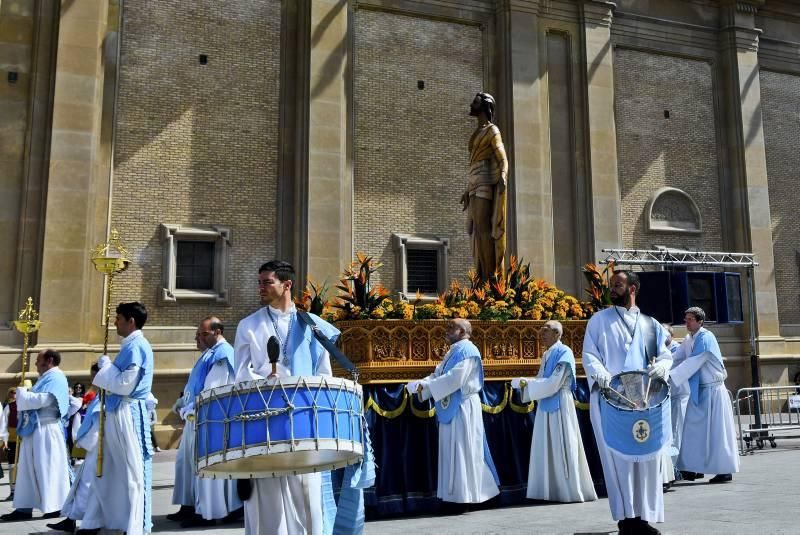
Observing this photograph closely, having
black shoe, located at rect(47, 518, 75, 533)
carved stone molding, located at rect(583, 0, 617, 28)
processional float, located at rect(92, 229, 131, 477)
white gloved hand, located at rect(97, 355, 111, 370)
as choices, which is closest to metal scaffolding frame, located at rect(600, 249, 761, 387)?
carved stone molding, located at rect(583, 0, 617, 28)

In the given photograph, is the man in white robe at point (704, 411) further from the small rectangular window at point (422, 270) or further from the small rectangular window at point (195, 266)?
the small rectangular window at point (195, 266)

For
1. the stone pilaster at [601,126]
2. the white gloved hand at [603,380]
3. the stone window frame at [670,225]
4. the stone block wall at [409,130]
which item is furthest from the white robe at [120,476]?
the stone window frame at [670,225]

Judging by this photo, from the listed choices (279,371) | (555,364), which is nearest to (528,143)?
(555,364)

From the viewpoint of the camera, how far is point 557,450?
8.73m

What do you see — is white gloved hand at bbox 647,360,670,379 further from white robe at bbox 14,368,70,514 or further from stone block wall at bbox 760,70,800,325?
stone block wall at bbox 760,70,800,325

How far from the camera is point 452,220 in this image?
20.5m

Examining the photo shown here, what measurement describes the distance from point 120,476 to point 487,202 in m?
6.14

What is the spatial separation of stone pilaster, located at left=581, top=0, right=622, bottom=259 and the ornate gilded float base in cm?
1231

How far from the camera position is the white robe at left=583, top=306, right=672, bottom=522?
20.5ft

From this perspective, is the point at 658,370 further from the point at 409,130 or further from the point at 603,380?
the point at 409,130

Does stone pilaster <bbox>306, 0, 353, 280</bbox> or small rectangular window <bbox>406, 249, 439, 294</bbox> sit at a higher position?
stone pilaster <bbox>306, 0, 353, 280</bbox>

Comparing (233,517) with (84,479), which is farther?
(233,517)

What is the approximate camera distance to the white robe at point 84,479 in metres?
7.20

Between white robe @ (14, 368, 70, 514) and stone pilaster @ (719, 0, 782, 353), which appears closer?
white robe @ (14, 368, 70, 514)
